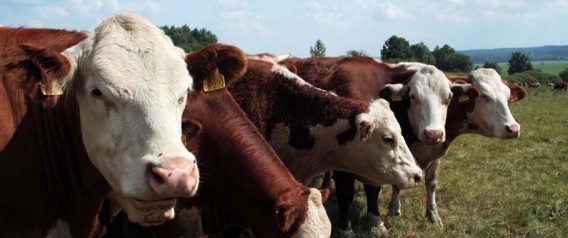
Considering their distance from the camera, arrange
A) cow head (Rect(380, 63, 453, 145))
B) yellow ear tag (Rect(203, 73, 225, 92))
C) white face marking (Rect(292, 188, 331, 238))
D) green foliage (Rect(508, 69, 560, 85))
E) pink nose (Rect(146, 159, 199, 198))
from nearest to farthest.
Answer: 1. pink nose (Rect(146, 159, 199, 198))
2. yellow ear tag (Rect(203, 73, 225, 92))
3. white face marking (Rect(292, 188, 331, 238))
4. cow head (Rect(380, 63, 453, 145))
5. green foliage (Rect(508, 69, 560, 85))

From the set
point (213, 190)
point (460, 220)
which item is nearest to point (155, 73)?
point (213, 190)

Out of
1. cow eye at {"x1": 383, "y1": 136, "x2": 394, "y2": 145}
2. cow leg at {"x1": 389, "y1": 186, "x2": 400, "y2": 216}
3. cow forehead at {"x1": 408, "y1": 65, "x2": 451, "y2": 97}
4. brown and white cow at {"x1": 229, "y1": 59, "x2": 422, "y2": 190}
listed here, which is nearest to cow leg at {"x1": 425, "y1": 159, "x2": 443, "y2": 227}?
cow leg at {"x1": 389, "y1": 186, "x2": 400, "y2": 216}

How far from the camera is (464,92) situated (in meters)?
7.78

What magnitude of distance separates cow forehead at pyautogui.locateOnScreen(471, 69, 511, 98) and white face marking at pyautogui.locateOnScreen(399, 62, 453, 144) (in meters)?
0.94

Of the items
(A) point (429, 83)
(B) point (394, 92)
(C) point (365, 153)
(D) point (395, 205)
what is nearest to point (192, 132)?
(C) point (365, 153)

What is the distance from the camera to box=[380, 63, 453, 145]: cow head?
6879 mm

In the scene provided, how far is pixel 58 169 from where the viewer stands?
135 inches

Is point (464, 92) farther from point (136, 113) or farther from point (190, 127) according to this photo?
point (136, 113)

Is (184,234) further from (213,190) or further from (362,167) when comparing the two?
(362,167)

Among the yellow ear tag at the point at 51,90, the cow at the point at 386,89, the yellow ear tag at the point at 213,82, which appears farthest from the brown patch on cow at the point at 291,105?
the yellow ear tag at the point at 51,90

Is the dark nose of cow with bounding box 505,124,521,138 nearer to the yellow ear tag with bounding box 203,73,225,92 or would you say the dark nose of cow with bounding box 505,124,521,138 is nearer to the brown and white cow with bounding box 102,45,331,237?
the brown and white cow with bounding box 102,45,331,237

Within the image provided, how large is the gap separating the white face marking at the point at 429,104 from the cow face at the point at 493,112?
0.89m

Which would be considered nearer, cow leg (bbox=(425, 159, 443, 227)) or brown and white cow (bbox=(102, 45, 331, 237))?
brown and white cow (bbox=(102, 45, 331, 237))

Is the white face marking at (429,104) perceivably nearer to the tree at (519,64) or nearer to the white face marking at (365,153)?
the white face marking at (365,153)
